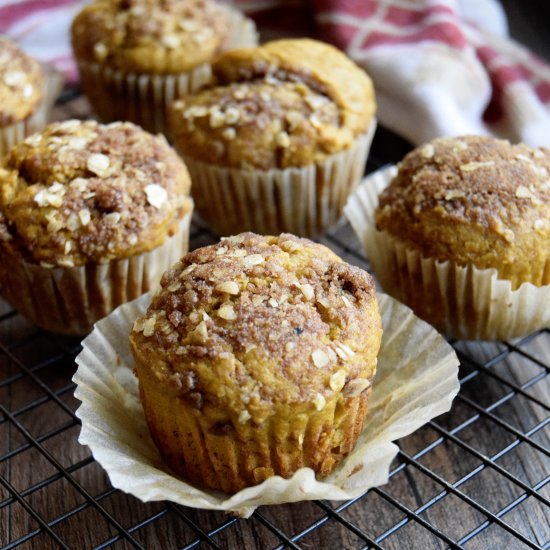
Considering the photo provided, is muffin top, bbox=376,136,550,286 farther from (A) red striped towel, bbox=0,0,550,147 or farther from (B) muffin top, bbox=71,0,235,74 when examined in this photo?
(B) muffin top, bbox=71,0,235,74

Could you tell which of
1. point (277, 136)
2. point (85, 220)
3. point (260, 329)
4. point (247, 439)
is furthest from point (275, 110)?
point (247, 439)

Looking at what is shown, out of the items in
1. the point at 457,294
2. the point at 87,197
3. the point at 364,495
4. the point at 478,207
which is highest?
the point at 478,207

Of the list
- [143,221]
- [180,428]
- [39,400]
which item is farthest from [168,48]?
[180,428]

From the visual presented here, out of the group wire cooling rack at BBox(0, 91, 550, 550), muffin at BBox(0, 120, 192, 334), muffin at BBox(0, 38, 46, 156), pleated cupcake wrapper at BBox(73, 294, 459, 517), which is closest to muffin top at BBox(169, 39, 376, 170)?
muffin at BBox(0, 120, 192, 334)

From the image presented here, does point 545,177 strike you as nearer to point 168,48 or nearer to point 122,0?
point 168,48

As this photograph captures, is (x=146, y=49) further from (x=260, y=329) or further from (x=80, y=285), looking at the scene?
(x=260, y=329)

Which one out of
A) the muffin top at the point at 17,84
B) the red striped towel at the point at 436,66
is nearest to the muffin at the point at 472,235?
the red striped towel at the point at 436,66

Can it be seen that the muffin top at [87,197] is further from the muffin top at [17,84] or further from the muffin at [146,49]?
the muffin at [146,49]
